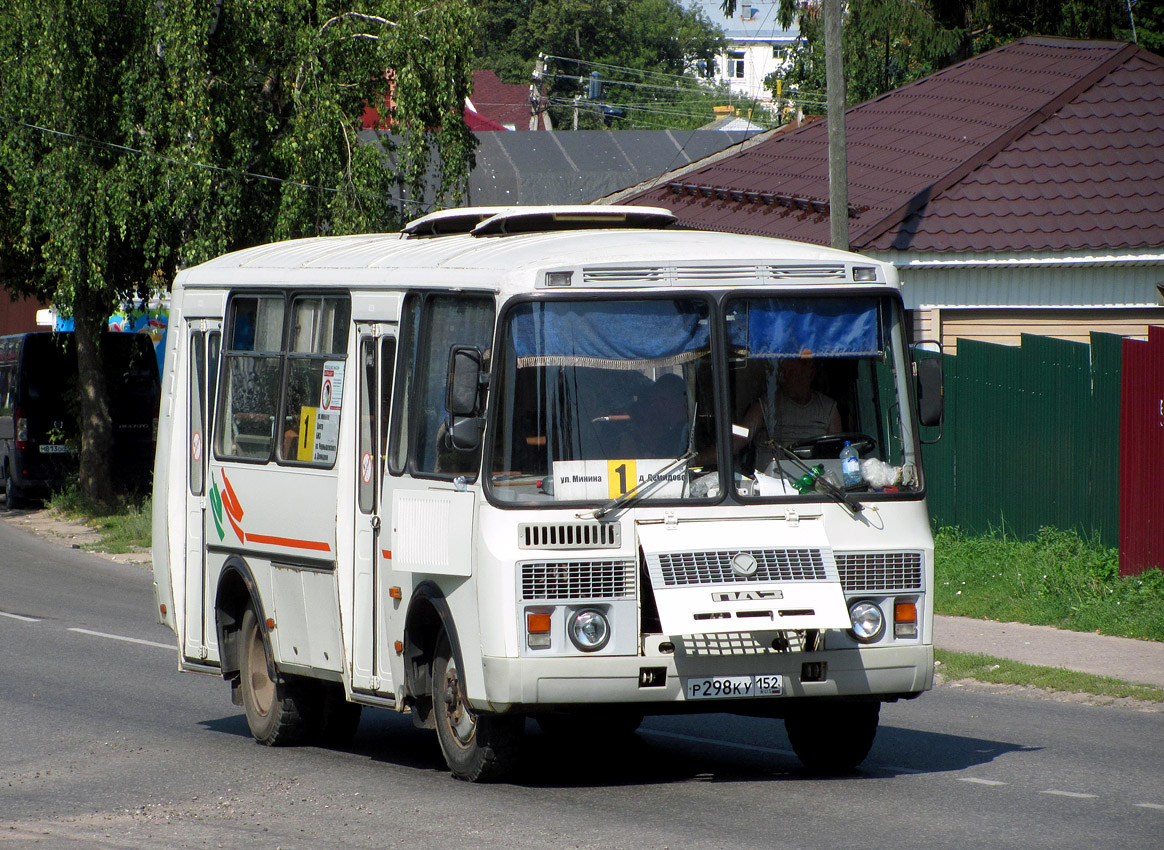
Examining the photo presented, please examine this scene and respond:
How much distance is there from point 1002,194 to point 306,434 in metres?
12.7

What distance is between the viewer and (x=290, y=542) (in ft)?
31.2

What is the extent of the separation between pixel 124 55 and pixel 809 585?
58.6ft

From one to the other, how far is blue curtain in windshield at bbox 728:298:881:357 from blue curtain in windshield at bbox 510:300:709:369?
0.68 ft

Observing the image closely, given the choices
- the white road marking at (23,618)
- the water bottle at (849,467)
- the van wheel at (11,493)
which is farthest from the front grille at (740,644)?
the van wheel at (11,493)

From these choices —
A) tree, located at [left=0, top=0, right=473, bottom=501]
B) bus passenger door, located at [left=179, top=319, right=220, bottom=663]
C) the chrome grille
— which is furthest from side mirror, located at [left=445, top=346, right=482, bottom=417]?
tree, located at [left=0, top=0, right=473, bottom=501]

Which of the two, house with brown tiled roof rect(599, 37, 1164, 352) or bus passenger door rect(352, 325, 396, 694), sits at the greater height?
house with brown tiled roof rect(599, 37, 1164, 352)

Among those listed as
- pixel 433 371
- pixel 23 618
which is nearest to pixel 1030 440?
pixel 23 618

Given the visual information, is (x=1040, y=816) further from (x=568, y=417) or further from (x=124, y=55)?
(x=124, y=55)

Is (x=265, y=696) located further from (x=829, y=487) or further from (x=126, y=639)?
(x=126, y=639)

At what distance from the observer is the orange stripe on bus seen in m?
9.20

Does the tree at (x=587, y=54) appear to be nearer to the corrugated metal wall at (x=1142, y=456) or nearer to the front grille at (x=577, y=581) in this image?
the corrugated metal wall at (x=1142, y=456)

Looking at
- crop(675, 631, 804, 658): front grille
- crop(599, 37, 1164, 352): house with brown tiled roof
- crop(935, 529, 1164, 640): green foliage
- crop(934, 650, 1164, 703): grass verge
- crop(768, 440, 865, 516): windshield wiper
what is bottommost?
crop(934, 650, 1164, 703): grass verge

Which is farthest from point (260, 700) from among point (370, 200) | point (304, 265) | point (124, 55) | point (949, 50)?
point (949, 50)

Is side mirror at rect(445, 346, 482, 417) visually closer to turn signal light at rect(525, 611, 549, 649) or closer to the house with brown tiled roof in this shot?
turn signal light at rect(525, 611, 549, 649)
